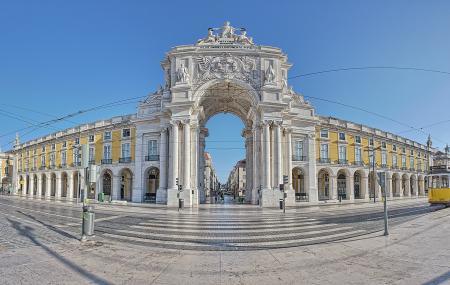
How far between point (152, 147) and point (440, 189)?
106 feet

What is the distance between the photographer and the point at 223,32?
122 feet

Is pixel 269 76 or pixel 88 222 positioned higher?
pixel 269 76

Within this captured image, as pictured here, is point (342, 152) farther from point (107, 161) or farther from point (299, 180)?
point (107, 161)

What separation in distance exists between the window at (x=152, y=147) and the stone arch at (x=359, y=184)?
3147 centimetres

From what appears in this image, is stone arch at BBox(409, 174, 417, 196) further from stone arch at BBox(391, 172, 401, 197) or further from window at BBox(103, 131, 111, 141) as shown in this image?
window at BBox(103, 131, 111, 141)

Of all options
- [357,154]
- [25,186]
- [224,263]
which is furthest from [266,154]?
[25,186]

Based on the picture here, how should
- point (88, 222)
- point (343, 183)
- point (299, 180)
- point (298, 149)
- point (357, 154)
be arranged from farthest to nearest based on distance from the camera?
point (343, 183)
point (357, 154)
point (299, 180)
point (298, 149)
point (88, 222)

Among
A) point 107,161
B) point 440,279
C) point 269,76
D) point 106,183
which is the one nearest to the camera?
point 440,279

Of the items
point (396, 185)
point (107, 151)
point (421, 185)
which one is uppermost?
point (107, 151)

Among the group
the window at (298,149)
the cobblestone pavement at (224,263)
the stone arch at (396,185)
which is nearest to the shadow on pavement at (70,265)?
the cobblestone pavement at (224,263)

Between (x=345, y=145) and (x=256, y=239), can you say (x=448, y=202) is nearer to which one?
(x=345, y=145)

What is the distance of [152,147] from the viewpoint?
41406 millimetres

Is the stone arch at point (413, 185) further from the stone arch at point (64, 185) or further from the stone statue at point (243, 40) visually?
the stone arch at point (64, 185)

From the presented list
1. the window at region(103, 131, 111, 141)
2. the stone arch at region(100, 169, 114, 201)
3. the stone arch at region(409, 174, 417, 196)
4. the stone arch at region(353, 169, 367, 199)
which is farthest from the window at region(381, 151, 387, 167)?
the stone arch at region(100, 169, 114, 201)
